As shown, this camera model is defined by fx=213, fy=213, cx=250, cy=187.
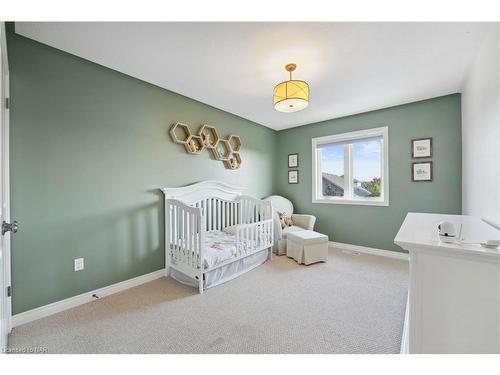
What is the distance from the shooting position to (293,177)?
4.20 metres

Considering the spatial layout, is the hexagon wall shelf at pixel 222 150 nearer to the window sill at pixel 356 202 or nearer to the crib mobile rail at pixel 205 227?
the crib mobile rail at pixel 205 227

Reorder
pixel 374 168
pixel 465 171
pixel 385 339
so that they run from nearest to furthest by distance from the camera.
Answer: pixel 385 339 < pixel 465 171 < pixel 374 168

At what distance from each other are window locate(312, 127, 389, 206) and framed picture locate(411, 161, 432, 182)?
1.06ft

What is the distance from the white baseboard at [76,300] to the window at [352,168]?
297cm

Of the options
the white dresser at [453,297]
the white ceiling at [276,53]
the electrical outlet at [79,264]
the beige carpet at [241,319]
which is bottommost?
the beige carpet at [241,319]

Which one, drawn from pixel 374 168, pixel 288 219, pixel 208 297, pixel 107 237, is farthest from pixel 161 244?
pixel 374 168

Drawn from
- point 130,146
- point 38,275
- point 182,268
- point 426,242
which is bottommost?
point 182,268

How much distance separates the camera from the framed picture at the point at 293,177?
13.6 ft

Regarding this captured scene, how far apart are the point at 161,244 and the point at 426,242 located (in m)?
2.46

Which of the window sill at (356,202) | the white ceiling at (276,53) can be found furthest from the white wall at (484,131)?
the window sill at (356,202)

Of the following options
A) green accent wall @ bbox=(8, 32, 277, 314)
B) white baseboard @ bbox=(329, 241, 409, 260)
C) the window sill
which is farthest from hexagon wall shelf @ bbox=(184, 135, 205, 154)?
white baseboard @ bbox=(329, 241, 409, 260)

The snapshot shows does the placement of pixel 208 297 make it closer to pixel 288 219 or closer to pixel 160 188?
pixel 160 188

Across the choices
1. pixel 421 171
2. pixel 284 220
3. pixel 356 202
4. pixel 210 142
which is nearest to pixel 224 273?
pixel 284 220

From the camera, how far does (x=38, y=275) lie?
1727mm
